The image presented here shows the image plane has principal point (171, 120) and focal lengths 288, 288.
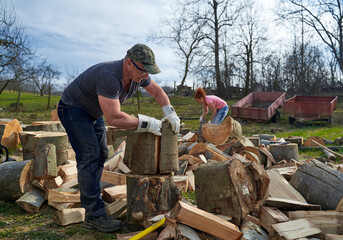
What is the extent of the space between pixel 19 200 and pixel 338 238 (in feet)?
10.7

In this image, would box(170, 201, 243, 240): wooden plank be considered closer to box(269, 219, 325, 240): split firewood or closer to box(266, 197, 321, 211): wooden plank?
box(269, 219, 325, 240): split firewood

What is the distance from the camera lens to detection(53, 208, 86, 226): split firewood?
9.35 feet

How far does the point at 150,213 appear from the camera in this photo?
2.59 metres

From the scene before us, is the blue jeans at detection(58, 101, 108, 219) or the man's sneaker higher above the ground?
the blue jeans at detection(58, 101, 108, 219)

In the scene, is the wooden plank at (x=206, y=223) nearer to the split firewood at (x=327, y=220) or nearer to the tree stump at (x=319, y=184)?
the split firewood at (x=327, y=220)

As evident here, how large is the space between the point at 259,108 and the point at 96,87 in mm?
9927

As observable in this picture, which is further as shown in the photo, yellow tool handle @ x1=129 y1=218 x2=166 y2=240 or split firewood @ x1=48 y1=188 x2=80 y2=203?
split firewood @ x1=48 y1=188 x2=80 y2=203

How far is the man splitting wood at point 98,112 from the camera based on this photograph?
241 centimetres

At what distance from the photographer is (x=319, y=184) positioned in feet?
10.0

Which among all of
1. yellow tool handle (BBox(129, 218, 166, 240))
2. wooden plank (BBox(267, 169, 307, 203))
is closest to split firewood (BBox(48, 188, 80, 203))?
yellow tool handle (BBox(129, 218, 166, 240))

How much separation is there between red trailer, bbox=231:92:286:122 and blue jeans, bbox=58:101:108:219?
9713 mm

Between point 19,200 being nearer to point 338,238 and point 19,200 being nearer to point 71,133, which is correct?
point 71,133

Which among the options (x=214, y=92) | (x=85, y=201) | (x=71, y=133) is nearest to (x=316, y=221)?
(x=85, y=201)

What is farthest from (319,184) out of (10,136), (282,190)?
(10,136)
